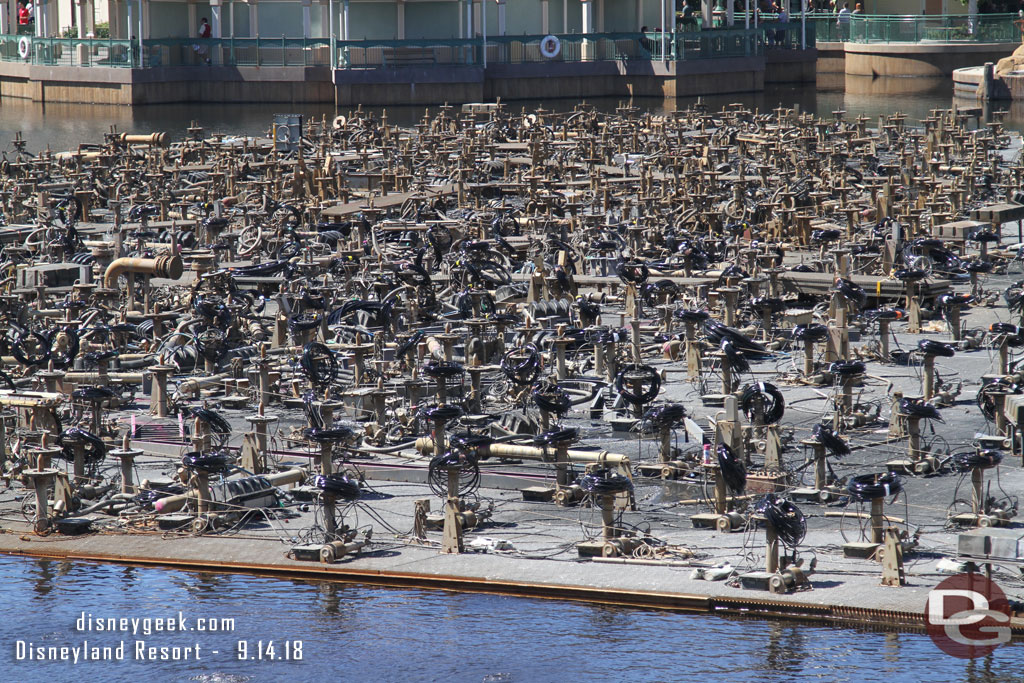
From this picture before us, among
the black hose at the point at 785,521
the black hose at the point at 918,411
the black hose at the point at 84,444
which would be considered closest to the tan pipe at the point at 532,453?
the black hose at the point at 785,521

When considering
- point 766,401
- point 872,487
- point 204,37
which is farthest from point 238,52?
point 872,487

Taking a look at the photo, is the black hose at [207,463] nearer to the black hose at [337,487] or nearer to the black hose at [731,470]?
the black hose at [337,487]

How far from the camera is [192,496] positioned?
80.7ft

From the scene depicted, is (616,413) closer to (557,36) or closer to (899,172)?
(899,172)

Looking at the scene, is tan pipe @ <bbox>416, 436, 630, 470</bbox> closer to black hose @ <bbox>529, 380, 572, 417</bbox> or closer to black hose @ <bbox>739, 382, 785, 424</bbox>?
black hose @ <bbox>529, 380, 572, 417</bbox>

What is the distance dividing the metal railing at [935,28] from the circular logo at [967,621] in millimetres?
95894

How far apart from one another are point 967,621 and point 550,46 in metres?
85.6

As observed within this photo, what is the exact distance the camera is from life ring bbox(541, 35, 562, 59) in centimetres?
10294

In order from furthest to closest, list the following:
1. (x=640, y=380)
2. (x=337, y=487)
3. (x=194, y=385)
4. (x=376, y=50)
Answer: (x=376, y=50) < (x=194, y=385) < (x=640, y=380) < (x=337, y=487)

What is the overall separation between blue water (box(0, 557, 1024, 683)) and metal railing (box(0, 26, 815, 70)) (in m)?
79.1

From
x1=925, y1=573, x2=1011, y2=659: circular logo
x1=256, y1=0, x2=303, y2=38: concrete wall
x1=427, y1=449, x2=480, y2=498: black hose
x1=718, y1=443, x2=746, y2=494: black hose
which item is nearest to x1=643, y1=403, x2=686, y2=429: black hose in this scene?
x1=718, y1=443, x2=746, y2=494: black hose

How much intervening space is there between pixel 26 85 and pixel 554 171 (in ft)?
181

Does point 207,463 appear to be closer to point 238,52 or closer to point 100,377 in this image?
point 100,377

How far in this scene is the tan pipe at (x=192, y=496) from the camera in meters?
24.7
